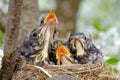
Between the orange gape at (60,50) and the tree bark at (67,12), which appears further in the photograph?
the tree bark at (67,12)

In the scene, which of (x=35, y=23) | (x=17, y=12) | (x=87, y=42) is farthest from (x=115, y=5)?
(x=17, y=12)

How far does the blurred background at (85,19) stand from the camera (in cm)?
329

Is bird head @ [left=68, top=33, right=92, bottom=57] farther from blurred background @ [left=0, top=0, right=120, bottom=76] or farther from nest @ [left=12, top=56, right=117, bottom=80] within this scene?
blurred background @ [left=0, top=0, right=120, bottom=76]

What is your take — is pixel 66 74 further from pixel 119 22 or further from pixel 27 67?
pixel 119 22

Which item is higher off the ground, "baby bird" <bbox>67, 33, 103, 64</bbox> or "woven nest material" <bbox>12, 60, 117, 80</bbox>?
"baby bird" <bbox>67, 33, 103, 64</bbox>

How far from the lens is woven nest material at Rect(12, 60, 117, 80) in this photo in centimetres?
213

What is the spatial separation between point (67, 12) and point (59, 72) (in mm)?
3245

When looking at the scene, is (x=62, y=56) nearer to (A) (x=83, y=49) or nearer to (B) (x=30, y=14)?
(A) (x=83, y=49)

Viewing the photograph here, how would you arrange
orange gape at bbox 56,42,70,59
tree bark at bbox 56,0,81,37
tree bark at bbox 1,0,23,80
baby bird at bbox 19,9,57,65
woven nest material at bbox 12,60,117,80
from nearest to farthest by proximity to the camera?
tree bark at bbox 1,0,23,80
woven nest material at bbox 12,60,117,80
baby bird at bbox 19,9,57,65
orange gape at bbox 56,42,70,59
tree bark at bbox 56,0,81,37

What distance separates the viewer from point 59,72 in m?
2.18

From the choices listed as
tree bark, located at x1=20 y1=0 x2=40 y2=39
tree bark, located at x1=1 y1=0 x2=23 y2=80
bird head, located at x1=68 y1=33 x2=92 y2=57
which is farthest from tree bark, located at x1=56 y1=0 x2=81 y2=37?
tree bark, located at x1=1 y1=0 x2=23 y2=80

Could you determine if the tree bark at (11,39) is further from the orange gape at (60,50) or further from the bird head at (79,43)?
the bird head at (79,43)

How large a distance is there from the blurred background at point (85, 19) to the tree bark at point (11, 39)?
488 mm

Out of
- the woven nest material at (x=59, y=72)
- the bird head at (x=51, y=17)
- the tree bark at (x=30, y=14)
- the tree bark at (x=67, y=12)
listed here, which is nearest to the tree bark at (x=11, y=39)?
the woven nest material at (x=59, y=72)
